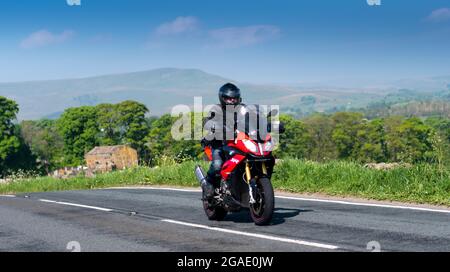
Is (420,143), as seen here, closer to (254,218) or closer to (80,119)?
(80,119)

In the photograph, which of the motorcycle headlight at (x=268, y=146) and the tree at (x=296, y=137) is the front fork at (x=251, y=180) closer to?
the motorcycle headlight at (x=268, y=146)

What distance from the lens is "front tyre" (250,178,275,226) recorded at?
771 cm

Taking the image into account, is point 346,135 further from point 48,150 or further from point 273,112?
point 273,112

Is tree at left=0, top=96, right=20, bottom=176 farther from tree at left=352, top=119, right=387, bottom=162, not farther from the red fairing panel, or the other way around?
the red fairing panel

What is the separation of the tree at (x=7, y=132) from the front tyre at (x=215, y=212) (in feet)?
233

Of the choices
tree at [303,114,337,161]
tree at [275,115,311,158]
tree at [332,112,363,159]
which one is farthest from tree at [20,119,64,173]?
tree at [332,112,363,159]

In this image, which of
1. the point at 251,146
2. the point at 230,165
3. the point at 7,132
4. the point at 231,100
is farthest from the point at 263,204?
the point at 7,132

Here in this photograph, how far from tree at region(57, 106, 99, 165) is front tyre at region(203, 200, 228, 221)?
7407 centimetres

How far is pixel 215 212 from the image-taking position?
9078 mm

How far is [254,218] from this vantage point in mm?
8203

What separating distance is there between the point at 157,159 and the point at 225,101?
1475cm

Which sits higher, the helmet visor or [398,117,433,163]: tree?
the helmet visor

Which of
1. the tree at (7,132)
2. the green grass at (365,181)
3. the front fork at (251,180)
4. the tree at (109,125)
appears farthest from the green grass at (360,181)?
the tree at (109,125)
